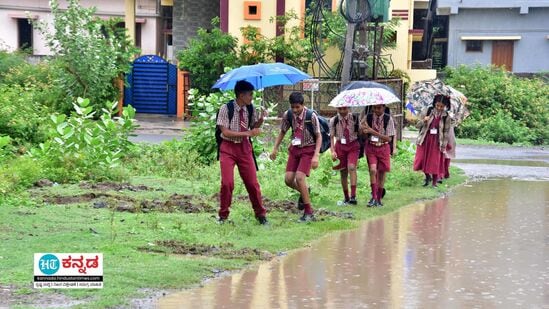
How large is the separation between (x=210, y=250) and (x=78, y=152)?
5.72 m

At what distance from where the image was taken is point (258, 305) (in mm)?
7793

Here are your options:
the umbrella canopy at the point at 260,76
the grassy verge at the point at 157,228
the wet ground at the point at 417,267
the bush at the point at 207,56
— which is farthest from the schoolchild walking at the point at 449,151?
the bush at the point at 207,56

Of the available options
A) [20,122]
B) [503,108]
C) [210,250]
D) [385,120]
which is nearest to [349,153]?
[385,120]

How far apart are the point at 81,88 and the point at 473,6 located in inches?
673

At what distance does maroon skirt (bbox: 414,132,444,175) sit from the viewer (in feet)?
52.6

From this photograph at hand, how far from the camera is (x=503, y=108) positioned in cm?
3125

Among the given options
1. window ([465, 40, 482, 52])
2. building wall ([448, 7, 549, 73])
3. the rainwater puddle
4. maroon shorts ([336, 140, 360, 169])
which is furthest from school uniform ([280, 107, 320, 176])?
window ([465, 40, 482, 52])

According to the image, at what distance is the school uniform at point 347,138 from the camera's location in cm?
1352

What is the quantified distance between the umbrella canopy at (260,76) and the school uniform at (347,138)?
4.75ft

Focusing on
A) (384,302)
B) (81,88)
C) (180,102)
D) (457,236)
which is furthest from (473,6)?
(384,302)

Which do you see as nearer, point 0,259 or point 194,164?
point 0,259

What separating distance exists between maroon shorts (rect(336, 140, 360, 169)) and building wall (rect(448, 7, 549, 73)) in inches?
966

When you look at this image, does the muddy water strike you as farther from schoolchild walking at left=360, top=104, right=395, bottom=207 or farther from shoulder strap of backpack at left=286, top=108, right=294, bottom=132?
shoulder strap of backpack at left=286, top=108, right=294, bottom=132

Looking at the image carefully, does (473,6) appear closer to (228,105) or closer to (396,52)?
(396,52)
